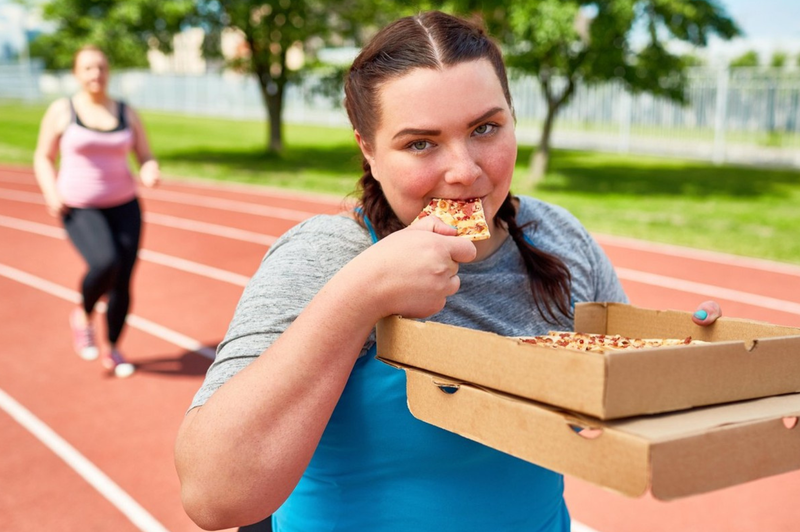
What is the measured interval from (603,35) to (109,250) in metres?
11.3

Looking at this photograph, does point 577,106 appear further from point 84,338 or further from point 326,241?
point 326,241

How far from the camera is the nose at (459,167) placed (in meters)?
1.62

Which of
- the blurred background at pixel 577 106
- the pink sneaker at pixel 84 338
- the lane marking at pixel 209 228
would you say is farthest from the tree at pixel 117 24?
the pink sneaker at pixel 84 338

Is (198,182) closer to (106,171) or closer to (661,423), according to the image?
(106,171)

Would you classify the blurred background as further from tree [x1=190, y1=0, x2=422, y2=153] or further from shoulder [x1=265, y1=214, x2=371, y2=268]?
shoulder [x1=265, y1=214, x2=371, y2=268]

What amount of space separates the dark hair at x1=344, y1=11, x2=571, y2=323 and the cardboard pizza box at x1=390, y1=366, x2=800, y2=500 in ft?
2.06

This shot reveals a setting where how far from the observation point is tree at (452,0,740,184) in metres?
14.7

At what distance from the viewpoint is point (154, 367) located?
632 cm

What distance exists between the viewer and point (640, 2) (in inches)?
597

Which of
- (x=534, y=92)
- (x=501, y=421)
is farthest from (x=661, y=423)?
(x=534, y=92)

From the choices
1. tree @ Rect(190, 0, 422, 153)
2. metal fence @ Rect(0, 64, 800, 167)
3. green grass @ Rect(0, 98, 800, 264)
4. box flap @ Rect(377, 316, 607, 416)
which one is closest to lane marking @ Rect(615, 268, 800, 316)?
green grass @ Rect(0, 98, 800, 264)

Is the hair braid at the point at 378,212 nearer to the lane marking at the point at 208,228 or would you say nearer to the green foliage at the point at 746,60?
the lane marking at the point at 208,228

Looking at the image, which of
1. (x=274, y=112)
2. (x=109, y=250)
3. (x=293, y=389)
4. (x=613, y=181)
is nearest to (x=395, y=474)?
(x=293, y=389)

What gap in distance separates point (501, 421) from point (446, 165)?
1.91ft
